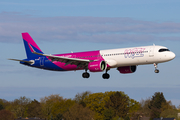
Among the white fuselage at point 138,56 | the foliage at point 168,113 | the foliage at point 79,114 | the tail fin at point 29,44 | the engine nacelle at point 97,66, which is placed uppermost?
the tail fin at point 29,44

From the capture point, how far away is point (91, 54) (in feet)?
249

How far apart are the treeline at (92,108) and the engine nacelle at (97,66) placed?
229 ft

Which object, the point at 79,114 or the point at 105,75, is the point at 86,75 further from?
the point at 79,114

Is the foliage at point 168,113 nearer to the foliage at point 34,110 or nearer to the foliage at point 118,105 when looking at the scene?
the foliage at point 118,105

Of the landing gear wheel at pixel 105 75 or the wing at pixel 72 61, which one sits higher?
the wing at pixel 72 61

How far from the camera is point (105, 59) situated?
73.8m

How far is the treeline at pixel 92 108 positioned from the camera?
148250mm

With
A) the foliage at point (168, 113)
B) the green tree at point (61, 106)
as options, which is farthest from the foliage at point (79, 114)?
the foliage at point (168, 113)

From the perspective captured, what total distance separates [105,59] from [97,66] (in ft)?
9.17

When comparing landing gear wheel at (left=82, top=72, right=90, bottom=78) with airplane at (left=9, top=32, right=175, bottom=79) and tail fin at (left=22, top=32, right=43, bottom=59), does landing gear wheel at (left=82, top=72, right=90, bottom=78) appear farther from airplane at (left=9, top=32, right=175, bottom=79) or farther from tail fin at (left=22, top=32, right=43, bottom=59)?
tail fin at (left=22, top=32, right=43, bottom=59)

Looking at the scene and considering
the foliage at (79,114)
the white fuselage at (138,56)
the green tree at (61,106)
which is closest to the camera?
the white fuselage at (138,56)

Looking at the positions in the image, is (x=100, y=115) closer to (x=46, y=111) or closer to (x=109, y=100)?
(x=109, y=100)

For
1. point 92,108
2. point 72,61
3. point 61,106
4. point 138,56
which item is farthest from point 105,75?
point 61,106

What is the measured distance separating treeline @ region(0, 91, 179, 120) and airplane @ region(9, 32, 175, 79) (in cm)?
6124
